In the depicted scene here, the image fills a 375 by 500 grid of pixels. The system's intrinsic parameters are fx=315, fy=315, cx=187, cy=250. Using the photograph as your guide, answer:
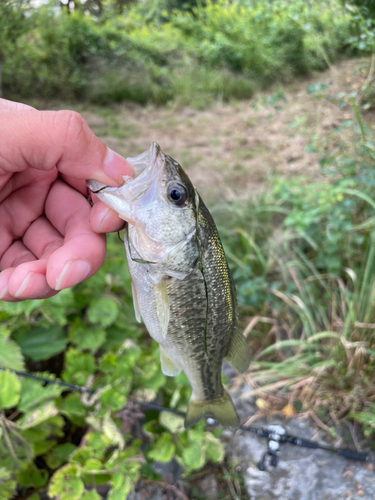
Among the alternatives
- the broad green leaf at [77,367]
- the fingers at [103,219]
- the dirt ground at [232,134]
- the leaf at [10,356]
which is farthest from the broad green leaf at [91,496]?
the dirt ground at [232,134]

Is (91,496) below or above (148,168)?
below

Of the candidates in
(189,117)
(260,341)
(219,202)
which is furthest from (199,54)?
(260,341)

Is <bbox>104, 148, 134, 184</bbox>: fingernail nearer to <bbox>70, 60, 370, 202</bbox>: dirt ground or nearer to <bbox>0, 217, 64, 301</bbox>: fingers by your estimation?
<bbox>0, 217, 64, 301</bbox>: fingers

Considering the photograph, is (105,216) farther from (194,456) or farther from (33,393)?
(194,456)

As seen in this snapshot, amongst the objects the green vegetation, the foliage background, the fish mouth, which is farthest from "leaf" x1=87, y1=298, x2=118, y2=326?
the green vegetation

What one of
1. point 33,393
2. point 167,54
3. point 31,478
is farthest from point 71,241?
point 167,54

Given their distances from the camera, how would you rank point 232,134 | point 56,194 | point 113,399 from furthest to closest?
point 232,134, point 113,399, point 56,194
